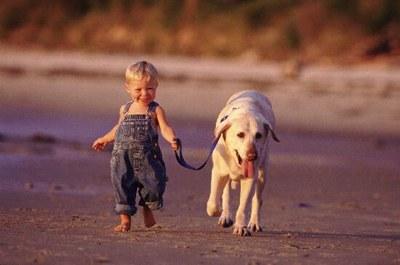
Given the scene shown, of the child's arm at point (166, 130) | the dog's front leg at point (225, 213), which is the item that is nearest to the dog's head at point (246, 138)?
the dog's front leg at point (225, 213)

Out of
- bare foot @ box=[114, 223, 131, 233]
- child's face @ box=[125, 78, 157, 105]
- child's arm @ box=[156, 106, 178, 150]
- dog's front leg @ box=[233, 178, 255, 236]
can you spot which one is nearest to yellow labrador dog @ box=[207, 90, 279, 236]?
dog's front leg @ box=[233, 178, 255, 236]

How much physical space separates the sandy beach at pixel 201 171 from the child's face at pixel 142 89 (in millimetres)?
861

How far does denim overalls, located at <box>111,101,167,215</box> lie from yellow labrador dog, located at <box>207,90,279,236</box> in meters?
0.56

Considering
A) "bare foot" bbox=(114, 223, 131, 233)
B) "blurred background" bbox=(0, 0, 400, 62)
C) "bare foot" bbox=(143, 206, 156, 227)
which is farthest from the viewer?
"blurred background" bbox=(0, 0, 400, 62)

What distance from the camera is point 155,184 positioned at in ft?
28.1

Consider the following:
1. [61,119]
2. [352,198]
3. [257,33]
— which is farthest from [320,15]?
[352,198]

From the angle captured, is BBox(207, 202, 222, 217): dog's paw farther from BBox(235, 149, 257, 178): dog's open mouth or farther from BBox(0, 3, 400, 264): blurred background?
BBox(235, 149, 257, 178): dog's open mouth

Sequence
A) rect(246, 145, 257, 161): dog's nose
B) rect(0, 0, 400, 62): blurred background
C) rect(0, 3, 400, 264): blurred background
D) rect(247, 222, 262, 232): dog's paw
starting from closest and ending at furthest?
rect(0, 3, 400, 264): blurred background < rect(246, 145, 257, 161): dog's nose < rect(247, 222, 262, 232): dog's paw < rect(0, 0, 400, 62): blurred background

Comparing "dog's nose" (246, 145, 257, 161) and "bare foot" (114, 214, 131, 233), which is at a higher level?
"dog's nose" (246, 145, 257, 161)

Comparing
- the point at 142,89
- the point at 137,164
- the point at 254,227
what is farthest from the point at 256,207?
the point at 142,89

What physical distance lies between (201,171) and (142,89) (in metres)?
4.60

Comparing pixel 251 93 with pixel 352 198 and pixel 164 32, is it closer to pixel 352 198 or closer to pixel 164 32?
pixel 352 198

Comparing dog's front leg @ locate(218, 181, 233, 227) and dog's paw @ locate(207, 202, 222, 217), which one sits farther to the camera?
dog's paw @ locate(207, 202, 222, 217)

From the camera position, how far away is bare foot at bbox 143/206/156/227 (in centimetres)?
866
